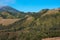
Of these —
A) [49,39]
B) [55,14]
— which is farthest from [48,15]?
[49,39]

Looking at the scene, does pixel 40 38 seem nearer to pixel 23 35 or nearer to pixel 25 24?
pixel 23 35

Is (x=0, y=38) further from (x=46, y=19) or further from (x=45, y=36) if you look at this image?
(x=46, y=19)

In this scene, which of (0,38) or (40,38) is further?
(0,38)

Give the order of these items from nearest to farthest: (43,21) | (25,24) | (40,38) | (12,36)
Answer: (40,38) → (12,36) → (43,21) → (25,24)

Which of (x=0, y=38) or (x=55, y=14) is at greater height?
(x=55, y=14)

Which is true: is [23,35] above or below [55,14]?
below

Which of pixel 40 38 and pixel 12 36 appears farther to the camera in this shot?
pixel 12 36

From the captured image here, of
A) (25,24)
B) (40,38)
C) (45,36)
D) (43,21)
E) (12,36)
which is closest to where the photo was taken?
(40,38)

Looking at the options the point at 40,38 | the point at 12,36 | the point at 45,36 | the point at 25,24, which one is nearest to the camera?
the point at 40,38

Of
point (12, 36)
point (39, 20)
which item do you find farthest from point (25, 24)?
point (12, 36)
